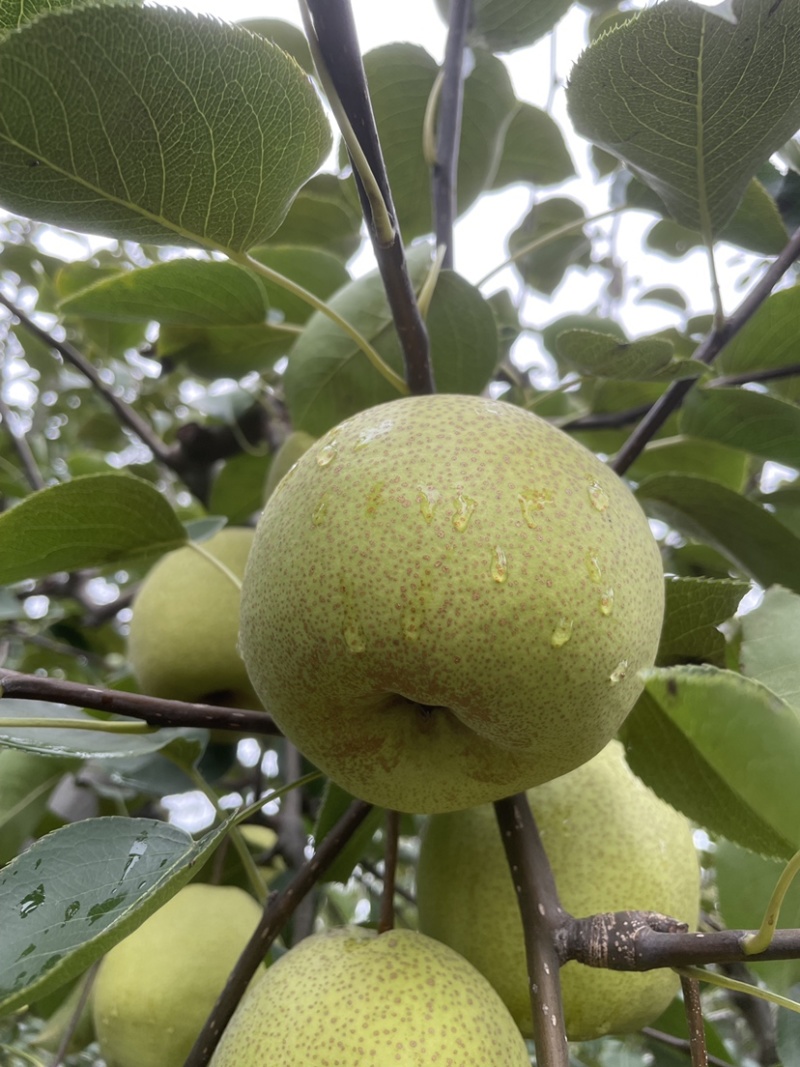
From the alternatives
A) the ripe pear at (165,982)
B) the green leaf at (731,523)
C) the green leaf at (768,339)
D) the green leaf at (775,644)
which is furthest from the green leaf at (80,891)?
the green leaf at (768,339)

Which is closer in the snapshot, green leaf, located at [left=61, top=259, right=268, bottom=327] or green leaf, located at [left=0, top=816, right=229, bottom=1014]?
green leaf, located at [left=0, top=816, right=229, bottom=1014]

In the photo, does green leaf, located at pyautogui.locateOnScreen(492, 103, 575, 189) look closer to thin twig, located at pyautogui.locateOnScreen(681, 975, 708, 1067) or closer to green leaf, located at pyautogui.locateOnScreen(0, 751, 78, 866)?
green leaf, located at pyautogui.locateOnScreen(0, 751, 78, 866)

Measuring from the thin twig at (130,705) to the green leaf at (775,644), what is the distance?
462mm

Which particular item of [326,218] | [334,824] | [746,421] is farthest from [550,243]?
[334,824]

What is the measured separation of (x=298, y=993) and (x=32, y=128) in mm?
694

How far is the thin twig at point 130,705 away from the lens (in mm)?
766

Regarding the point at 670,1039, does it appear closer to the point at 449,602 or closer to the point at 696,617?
the point at 696,617

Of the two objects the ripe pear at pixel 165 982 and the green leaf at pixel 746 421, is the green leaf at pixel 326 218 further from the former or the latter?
the ripe pear at pixel 165 982

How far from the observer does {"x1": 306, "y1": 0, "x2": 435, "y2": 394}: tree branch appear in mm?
573

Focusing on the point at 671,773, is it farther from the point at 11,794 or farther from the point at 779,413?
the point at 11,794

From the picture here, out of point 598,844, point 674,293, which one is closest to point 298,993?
point 598,844

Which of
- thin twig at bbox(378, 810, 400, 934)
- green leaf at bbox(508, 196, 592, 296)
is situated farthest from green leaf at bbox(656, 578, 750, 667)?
green leaf at bbox(508, 196, 592, 296)

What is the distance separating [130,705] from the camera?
0.80 metres

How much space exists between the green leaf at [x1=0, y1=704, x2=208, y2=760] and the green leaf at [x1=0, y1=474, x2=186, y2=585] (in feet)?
0.48
